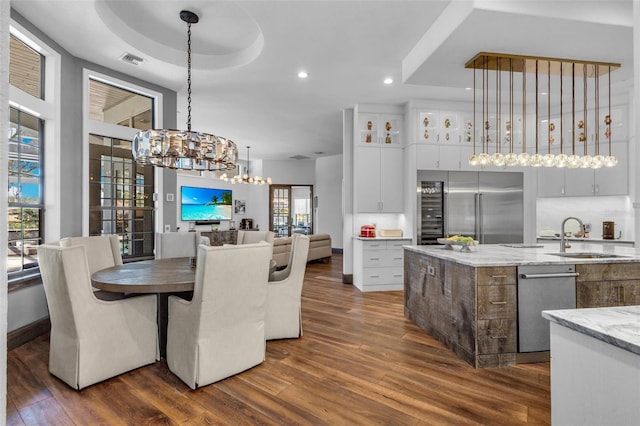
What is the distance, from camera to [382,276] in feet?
16.5

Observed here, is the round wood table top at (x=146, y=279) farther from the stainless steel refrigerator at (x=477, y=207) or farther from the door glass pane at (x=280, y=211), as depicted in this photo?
the door glass pane at (x=280, y=211)

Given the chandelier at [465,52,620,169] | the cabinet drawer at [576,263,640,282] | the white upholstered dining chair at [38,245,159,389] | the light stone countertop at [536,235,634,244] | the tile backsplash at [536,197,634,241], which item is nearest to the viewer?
the white upholstered dining chair at [38,245,159,389]

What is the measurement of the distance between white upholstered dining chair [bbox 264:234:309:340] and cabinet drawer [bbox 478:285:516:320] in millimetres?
1497

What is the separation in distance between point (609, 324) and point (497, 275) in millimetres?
1562

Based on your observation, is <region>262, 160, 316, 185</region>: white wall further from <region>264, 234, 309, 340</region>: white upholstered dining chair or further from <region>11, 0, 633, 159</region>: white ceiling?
<region>264, 234, 309, 340</region>: white upholstered dining chair

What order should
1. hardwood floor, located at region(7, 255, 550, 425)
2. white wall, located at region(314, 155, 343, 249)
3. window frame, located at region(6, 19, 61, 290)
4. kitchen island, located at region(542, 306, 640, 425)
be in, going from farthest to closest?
white wall, located at region(314, 155, 343, 249) < window frame, located at region(6, 19, 61, 290) < hardwood floor, located at region(7, 255, 550, 425) < kitchen island, located at region(542, 306, 640, 425)

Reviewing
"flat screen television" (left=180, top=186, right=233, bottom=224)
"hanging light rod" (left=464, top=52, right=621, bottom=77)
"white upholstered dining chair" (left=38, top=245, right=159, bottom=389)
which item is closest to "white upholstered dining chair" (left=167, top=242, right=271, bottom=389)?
"white upholstered dining chair" (left=38, top=245, right=159, bottom=389)

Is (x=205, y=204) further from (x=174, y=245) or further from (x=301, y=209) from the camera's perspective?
(x=174, y=245)

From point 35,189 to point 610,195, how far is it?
733 centimetres

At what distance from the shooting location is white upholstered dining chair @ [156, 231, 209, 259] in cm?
381

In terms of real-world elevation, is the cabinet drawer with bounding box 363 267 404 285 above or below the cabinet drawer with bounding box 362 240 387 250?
below

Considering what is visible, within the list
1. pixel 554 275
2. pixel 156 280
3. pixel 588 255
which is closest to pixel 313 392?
pixel 156 280

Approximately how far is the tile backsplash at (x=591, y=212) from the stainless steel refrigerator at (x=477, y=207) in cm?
67

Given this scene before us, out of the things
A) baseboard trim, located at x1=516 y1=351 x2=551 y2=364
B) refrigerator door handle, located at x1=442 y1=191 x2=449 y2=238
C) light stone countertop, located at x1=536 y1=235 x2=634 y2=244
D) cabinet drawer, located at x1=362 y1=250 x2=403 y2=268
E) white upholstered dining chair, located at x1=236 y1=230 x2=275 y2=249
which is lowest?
baseboard trim, located at x1=516 y1=351 x2=551 y2=364
